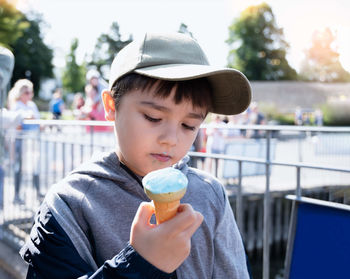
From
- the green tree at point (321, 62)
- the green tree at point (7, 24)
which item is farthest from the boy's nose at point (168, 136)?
the green tree at point (321, 62)

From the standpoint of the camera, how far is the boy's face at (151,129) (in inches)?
44.7

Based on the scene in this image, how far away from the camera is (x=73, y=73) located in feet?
Result: 187

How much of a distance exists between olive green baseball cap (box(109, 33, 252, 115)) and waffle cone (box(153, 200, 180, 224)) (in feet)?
1.12

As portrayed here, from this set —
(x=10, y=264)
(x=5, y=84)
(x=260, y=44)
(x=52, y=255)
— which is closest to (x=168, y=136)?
(x=52, y=255)

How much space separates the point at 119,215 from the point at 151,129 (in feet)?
0.83

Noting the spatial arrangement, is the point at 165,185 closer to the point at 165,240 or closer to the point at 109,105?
the point at 165,240

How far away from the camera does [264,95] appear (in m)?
45.0

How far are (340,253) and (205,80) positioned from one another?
127cm

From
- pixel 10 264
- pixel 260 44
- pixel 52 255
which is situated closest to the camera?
pixel 52 255

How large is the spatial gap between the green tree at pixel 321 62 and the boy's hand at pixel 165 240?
67.2 meters

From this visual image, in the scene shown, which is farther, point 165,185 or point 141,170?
point 141,170

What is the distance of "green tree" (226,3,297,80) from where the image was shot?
2090 inches

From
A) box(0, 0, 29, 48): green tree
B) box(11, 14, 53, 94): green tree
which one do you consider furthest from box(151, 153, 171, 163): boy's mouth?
box(11, 14, 53, 94): green tree

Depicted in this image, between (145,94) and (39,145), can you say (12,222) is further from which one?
(145,94)
